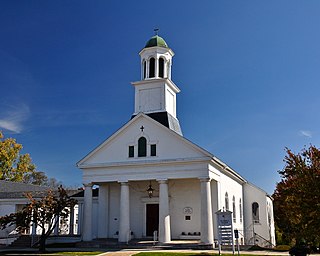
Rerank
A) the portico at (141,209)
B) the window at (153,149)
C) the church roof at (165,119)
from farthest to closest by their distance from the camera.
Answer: the church roof at (165,119)
the window at (153,149)
the portico at (141,209)

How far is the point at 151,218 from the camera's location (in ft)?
102

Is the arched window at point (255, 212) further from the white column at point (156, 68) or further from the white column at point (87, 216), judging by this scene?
the white column at point (87, 216)

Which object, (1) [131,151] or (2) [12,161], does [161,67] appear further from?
(2) [12,161]

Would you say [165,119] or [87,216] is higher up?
[165,119]

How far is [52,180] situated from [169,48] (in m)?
68.2

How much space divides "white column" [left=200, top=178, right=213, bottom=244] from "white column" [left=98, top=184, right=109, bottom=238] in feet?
29.5

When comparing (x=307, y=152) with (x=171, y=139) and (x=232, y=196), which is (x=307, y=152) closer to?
(x=171, y=139)

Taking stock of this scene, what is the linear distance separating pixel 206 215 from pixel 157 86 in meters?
12.2

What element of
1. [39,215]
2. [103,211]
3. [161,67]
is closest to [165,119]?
[161,67]

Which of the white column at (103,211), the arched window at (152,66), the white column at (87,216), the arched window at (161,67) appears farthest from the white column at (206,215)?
the arched window at (152,66)

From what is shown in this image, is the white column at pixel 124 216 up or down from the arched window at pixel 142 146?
down

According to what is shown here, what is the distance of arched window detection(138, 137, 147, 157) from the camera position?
29522mm

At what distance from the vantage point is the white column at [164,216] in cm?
2669

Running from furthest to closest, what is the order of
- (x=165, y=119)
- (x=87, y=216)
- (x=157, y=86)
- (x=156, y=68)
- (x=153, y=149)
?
(x=156, y=68) → (x=157, y=86) → (x=165, y=119) → (x=87, y=216) → (x=153, y=149)
